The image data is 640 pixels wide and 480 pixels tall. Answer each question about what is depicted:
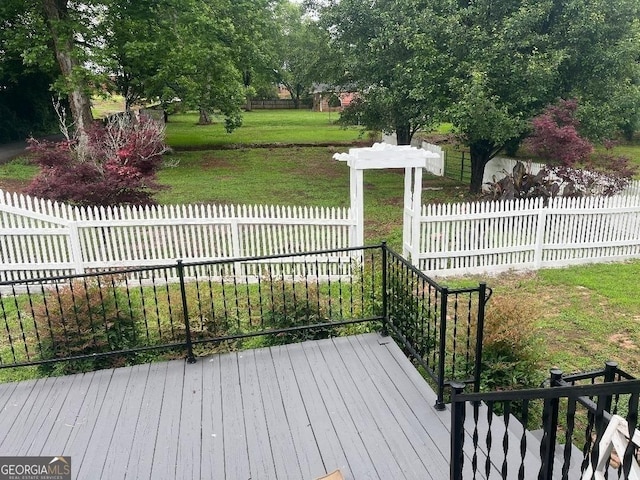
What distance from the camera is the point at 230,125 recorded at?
17547 millimetres

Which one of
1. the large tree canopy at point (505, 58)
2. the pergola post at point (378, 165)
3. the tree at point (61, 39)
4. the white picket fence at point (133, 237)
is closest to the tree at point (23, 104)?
the tree at point (61, 39)

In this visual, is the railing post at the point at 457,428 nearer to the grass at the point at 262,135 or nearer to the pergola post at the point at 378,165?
the pergola post at the point at 378,165

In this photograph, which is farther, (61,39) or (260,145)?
(260,145)

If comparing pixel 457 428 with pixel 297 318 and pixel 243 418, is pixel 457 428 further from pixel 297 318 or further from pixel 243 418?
pixel 297 318

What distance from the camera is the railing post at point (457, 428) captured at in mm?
2166

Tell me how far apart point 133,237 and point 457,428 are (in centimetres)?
594

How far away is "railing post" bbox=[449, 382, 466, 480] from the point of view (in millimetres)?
2166

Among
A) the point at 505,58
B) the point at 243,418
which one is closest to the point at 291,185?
the point at 505,58

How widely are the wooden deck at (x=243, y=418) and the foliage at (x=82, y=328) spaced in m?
0.27

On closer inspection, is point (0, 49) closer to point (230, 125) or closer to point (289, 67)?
point (230, 125)

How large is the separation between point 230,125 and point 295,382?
15.0 metres

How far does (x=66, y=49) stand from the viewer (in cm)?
1333

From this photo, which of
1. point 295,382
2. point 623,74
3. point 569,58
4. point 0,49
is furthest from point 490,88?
point 0,49

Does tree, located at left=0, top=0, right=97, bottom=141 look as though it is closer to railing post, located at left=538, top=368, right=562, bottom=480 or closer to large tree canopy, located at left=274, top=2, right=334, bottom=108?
large tree canopy, located at left=274, top=2, right=334, bottom=108
